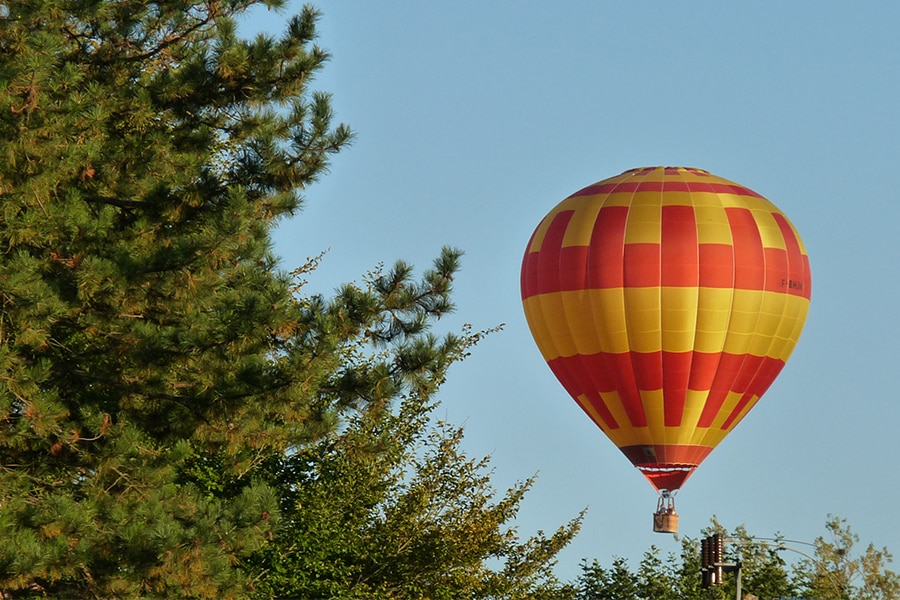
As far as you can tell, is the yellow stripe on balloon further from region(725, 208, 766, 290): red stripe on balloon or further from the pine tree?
the pine tree

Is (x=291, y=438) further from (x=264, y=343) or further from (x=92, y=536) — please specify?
(x=92, y=536)

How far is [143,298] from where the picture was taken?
19.0 meters

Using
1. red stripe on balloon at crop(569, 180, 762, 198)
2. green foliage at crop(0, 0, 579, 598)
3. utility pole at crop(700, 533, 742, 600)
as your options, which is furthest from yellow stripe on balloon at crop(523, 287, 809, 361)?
green foliage at crop(0, 0, 579, 598)

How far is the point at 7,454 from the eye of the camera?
64.0 feet

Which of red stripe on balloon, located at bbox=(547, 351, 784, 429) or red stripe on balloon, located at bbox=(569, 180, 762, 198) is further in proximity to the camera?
red stripe on balloon, located at bbox=(569, 180, 762, 198)

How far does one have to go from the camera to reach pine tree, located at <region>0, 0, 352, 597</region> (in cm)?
1791

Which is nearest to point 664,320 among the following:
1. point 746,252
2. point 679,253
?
point 679,253

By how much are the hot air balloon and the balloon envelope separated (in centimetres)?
3

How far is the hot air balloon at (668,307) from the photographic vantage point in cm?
3659

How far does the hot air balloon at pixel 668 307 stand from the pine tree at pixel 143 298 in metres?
17.0

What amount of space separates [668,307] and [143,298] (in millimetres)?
19405

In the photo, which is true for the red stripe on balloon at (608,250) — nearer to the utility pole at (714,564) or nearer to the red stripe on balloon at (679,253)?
the red stripe on balloon at (679,253)

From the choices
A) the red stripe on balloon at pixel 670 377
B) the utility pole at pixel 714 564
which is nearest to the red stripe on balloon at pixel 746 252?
the red stripe on balloon at pixel 670 377

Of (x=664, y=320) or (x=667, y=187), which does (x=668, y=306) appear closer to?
(x=664, y=320)
